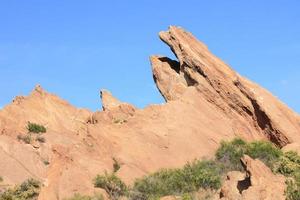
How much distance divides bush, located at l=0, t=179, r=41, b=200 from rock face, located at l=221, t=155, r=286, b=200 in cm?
802

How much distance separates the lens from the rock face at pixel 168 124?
3431cm

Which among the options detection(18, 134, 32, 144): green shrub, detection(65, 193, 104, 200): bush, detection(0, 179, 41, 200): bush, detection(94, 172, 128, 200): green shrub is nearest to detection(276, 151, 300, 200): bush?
detection(94, 172, 128, 200): green shrub

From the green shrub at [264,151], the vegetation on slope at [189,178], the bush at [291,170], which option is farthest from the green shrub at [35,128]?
the bush at [291,170]

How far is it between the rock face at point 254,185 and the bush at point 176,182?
435 cm

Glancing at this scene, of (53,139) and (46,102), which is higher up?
(46,102)

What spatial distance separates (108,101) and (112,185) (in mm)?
19479

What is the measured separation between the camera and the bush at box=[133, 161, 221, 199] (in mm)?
29359

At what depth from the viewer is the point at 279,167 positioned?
2936 cm

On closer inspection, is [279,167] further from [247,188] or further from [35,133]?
[35,133]

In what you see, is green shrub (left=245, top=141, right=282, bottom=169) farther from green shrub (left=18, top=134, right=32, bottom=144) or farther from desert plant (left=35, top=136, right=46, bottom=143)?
green shrub (left=18, top=134, right=32, bottom=144)

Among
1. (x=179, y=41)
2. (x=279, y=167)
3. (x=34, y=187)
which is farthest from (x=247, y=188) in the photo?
(x=179, y=41)

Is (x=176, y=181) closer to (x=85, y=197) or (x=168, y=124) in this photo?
(x=85, y=197)

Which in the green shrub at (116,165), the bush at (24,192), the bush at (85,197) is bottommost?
the bush at (85,197)

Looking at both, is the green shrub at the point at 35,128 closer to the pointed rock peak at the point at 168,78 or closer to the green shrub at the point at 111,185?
the pointed rock peak at the point at 168,78
